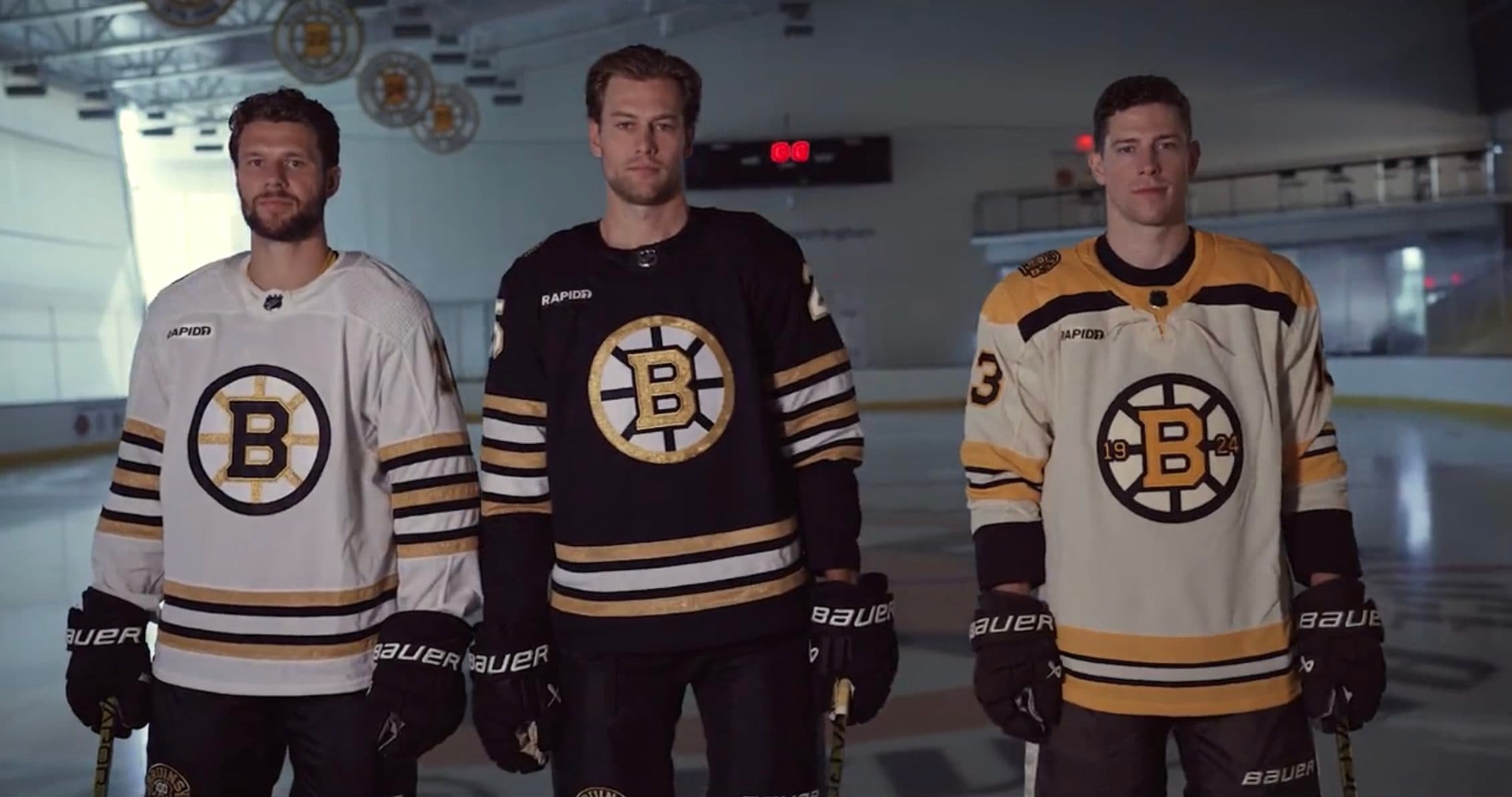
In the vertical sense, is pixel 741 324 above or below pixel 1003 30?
below

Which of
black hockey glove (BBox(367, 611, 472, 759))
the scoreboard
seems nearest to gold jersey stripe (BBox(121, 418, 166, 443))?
black hockey glove (BBox(367, 611, 472, 759))

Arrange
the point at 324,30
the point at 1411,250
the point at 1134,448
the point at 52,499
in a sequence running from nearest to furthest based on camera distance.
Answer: the point at 1134,448 < the point at 324,30 < the point at 52,499 < the point at 1411,250

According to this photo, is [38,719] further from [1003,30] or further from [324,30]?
[1003,30]

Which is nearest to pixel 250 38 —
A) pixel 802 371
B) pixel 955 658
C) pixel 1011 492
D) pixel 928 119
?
pixel 928 119

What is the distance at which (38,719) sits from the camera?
178 inches

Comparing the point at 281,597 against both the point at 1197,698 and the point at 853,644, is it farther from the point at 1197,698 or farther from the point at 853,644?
the point at 1197,698

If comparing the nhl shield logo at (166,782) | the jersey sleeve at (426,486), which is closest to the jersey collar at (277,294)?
the jersey sleeve at (426,486)

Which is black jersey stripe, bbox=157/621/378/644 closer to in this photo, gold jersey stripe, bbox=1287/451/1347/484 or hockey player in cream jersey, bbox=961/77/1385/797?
hockey player in cream jersey, bbox=961/77/1385/797

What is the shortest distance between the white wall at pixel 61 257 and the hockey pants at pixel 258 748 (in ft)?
46.2

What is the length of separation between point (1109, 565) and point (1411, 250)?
18779 millimetres

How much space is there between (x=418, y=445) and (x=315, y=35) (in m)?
7.68

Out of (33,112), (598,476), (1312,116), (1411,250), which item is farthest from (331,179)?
(1312,116)

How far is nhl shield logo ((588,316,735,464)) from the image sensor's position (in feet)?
6.95

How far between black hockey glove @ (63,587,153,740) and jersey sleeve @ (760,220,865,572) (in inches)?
41.3
